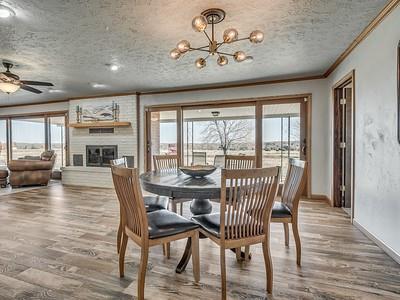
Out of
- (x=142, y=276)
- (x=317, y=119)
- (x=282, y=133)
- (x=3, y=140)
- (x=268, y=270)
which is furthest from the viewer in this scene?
(x=3, y=140)

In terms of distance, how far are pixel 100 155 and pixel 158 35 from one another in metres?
4.38

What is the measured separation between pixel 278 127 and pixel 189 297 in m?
3.95

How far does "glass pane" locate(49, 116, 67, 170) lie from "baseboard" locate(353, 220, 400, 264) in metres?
7.45

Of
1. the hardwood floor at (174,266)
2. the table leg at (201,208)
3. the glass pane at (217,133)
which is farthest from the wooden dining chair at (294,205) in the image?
the glass pane at (217,133)

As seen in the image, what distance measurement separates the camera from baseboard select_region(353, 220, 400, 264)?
2186mm

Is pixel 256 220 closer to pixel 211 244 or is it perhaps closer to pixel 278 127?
pixel 211 244

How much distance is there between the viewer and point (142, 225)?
65.5 inches

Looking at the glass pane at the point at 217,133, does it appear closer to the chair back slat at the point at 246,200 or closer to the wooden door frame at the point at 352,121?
the wooden door frame at the point at 352,121

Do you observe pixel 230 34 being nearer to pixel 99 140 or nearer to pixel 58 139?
pixel 99 140

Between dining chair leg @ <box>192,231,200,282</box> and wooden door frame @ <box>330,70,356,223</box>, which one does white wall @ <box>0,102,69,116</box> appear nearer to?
dining chair leg @ <box>192,231,200,282</box>

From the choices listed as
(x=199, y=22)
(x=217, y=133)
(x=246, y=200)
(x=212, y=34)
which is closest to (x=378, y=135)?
(x=246, y=200)

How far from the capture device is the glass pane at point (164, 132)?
227 inches

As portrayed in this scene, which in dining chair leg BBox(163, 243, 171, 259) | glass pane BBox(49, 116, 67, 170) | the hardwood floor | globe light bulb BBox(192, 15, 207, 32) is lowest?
the hardwood floor

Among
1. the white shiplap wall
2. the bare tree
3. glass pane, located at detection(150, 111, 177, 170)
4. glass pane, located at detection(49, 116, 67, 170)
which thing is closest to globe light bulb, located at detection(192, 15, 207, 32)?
the bare tree
